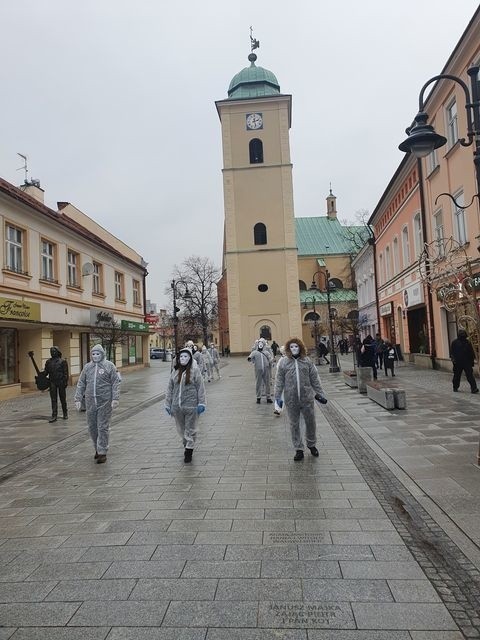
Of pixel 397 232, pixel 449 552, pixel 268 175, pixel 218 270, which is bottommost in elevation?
pixel 449 552

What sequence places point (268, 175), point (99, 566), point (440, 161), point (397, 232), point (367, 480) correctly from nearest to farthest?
1. point (99, 566)
2. point (367, 480)
3. point (440, 161)
4. point (397, 232)
5. point (268, 175)

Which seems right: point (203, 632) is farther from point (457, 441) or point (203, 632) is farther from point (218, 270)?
point (218, 270)

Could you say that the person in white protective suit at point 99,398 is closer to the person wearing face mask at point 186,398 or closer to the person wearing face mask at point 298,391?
the person wearing face mask at point 186,398

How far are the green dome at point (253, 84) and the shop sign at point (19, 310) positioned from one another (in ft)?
130

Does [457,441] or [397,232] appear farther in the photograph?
[397,232]

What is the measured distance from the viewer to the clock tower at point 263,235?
51.0 meters

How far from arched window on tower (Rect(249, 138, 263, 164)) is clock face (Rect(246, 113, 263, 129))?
129 cm

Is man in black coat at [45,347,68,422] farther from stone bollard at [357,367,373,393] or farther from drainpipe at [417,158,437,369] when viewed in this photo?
drainpipe at [417,158,437,369]

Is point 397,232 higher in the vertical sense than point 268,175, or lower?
lower

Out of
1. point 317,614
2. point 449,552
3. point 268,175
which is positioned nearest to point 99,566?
point 317,614

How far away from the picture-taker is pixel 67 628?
10.3ft

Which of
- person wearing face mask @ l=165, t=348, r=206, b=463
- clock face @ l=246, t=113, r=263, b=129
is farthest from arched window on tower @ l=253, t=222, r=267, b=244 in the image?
person wearing face mask @ l=165, t=348, r=206, b=463

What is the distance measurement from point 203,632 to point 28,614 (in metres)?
1.18

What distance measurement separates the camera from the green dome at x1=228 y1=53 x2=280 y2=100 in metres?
52.9
